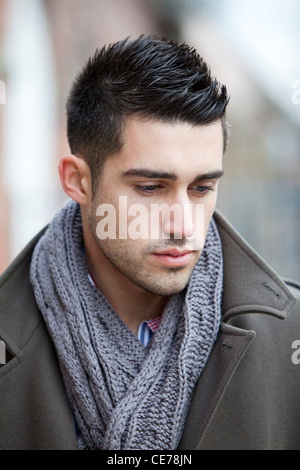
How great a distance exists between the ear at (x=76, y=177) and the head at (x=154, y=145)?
0.04 ft

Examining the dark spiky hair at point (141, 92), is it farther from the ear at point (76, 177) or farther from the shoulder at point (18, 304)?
the shoulder at point (18, 304)

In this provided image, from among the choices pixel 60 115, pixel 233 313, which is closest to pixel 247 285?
pixel 233 313

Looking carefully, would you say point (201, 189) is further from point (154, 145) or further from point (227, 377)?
point (227, 377)

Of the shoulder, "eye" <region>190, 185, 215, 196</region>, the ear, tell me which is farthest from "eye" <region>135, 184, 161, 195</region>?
the shoulder

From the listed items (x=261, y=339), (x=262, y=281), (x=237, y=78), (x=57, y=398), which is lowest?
(x=57, y=398)

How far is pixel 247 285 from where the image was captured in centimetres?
271

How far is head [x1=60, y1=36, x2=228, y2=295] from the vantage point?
2.52 m

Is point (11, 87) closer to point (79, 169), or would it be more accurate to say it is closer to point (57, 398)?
point (79, 169)

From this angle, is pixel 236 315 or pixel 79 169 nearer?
pixel 236 315

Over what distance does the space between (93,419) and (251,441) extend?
0.68m

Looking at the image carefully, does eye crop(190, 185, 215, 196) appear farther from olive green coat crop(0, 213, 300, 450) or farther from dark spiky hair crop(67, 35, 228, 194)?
olive green coat crop(0, 213, 300, 450)

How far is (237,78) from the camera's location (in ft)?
61.6

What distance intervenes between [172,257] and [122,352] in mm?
488

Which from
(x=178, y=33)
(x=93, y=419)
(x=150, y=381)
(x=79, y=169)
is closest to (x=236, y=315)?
(x=150, y=381)
